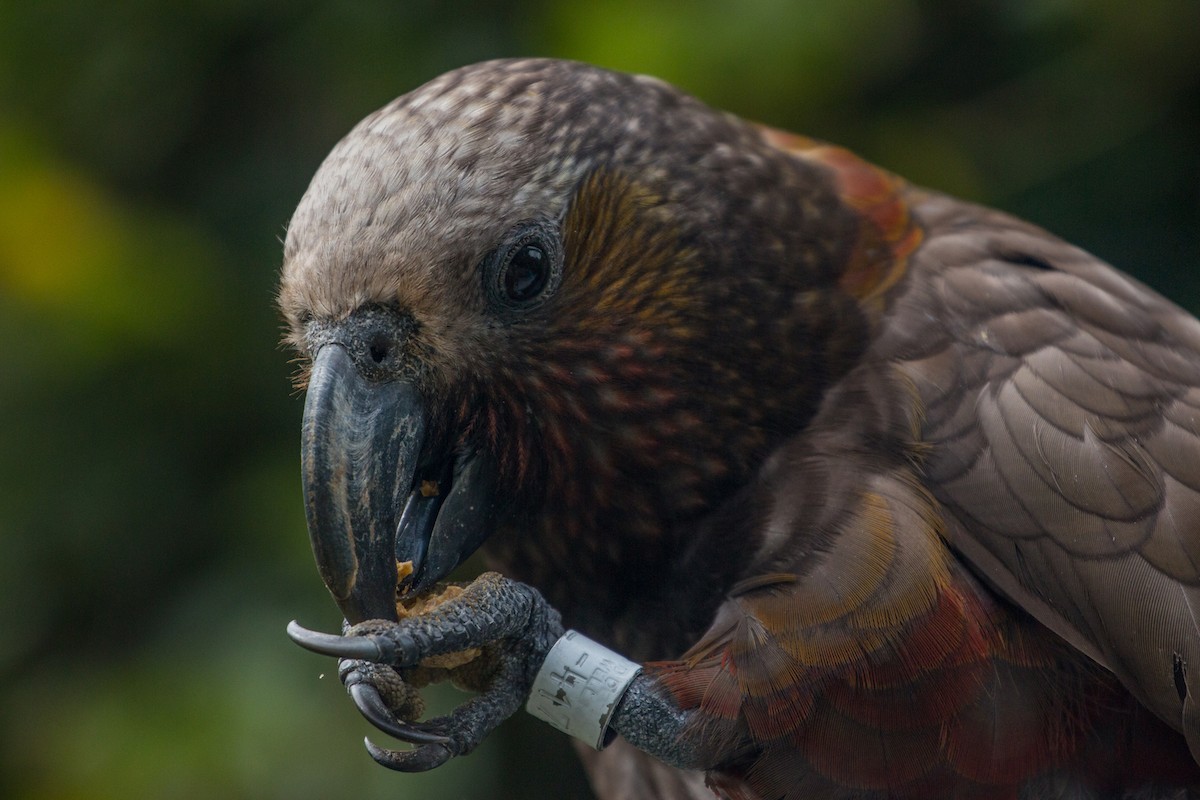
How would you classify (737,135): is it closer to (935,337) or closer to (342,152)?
(935,337)

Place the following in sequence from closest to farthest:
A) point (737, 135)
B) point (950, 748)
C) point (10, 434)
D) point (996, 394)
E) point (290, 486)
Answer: point (950, 748)
point (996, 394)
point (737, 135)
point (290, 486)
point (10, 434)

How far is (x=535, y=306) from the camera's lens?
5.21ft

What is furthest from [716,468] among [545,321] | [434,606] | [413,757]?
[413,757]

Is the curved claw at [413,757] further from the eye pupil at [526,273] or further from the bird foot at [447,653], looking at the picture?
the eye pupil at [526,273]

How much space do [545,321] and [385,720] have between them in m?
0.54

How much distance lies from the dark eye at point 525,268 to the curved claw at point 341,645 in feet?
1.49

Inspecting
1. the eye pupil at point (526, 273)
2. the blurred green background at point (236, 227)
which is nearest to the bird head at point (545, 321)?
the eye pupil at point (526, 273)

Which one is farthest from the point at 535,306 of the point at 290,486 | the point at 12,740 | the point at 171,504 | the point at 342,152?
the point at 12,740

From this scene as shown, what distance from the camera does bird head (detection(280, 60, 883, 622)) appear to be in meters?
1.50

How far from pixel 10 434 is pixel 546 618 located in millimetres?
1846

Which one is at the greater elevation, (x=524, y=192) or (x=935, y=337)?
(x=524, y=192)

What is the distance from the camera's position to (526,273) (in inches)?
62.1

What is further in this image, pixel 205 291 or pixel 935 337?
pixel 205 291

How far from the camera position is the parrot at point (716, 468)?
1.51 meters
